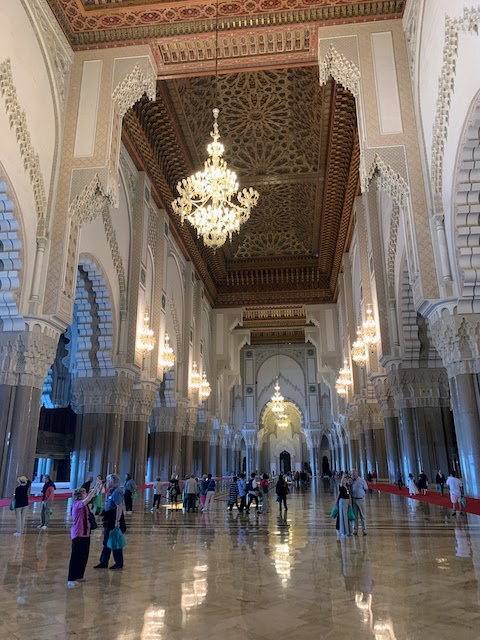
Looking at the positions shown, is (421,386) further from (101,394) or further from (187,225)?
(187,225)

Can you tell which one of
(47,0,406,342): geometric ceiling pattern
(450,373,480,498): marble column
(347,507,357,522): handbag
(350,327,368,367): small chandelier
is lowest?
(347,507,357,522): handbag

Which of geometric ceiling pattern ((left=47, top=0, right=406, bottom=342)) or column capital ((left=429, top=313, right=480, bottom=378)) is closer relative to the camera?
column capital ((left=429, top=313, right=480, bottom=378))

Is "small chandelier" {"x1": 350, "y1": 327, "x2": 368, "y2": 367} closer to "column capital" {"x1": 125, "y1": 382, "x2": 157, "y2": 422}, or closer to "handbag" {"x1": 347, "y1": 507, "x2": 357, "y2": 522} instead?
"column capital" {"x1": 125, "y1": 382, "x2": 157, "y2": 422}

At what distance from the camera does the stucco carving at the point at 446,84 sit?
5098 mm

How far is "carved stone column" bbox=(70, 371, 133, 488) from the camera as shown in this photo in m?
9.78

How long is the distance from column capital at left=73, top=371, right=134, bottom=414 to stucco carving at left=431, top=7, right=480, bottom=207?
6758mm

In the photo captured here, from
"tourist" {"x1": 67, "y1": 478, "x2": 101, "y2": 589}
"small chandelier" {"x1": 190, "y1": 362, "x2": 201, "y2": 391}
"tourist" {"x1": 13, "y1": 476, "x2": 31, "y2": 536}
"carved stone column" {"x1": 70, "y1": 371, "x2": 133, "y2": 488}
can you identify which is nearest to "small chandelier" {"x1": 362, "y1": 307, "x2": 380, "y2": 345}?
"carved stone column" {"x1": 70, "y1": 371, "x2": 133, "y2": 488}

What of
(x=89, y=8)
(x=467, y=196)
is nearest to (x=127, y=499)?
(x=467, y=196)

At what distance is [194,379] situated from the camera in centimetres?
1611

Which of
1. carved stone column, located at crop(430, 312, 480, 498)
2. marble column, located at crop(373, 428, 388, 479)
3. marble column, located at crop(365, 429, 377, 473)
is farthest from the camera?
marble column, located at crop(365, 429, 377, 473)

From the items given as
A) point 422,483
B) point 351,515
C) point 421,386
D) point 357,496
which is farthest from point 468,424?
point 421,386

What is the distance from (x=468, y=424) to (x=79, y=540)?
5.10 meters

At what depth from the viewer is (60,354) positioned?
14883 millimetres

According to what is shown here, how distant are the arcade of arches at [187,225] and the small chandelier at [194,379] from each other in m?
0.44
